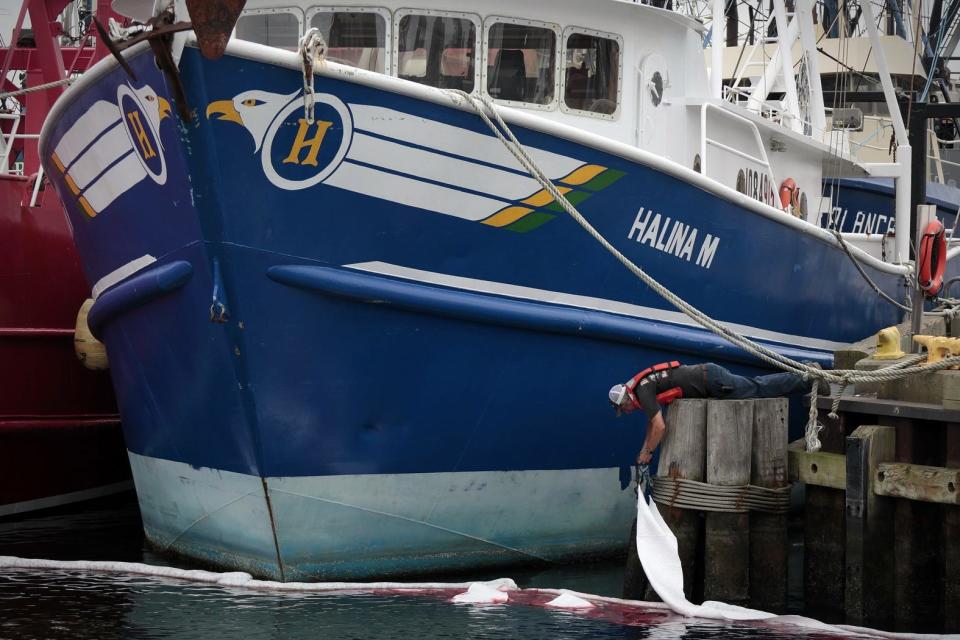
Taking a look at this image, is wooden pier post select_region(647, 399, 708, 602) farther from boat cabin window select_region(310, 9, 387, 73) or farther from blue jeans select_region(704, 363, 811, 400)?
boat cabin window select_region(310, 9, 387, 73)

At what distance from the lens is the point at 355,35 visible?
754 cm

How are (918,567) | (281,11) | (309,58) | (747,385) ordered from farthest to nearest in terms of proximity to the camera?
1. (281,11)
2. (747,385)
3. (918,567)
4. (309,58)

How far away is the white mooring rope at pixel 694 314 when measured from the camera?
6492 millimetres

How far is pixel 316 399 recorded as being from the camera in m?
6.70

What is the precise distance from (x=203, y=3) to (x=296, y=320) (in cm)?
172

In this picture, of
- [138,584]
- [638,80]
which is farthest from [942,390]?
[138,584]

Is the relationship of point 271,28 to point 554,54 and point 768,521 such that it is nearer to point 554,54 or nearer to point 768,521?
point 554,54

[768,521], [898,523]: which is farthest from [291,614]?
[898,523]

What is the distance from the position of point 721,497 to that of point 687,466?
0.23m

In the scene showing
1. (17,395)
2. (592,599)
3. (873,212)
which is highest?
(873,212)

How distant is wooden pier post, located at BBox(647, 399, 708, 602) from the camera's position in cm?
671

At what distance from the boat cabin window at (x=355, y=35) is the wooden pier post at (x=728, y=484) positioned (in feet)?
8.92

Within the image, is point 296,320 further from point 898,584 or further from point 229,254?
point 898,584

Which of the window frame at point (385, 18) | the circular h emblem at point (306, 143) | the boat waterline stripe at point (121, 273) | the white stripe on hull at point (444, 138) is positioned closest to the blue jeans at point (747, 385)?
the white stripe on hull at point (444, 138)
